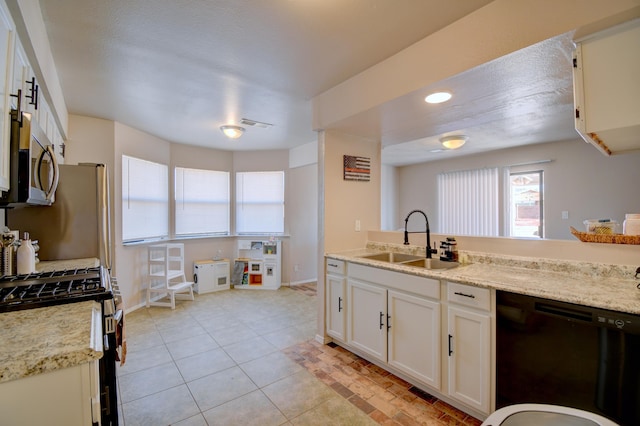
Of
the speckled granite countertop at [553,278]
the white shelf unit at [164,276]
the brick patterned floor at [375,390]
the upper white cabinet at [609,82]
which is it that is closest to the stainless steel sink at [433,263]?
the speckled granite countertop at [553,278]

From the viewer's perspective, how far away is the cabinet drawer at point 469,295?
172 cm

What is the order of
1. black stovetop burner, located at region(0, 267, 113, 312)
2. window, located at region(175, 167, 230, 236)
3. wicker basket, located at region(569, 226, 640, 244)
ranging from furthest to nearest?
1. window, located at region(175, 167, 230, 236)
2. wicker basket, located at region(569, 226, 640, 244)
3. black stovetop burner, located at region(0, 267, 113, 312)

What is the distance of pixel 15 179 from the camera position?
1317 millimetres

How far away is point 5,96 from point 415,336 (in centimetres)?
267

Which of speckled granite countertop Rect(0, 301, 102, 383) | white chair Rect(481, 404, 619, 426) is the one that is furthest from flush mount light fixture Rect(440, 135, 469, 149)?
speckled granite countertop Rect(0, 301, 102, 383)

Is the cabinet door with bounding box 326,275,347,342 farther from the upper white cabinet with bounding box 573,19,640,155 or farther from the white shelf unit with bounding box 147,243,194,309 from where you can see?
the white shelf unit with bounding box 147,243,194,309

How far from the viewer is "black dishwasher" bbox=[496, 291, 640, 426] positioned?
1.29 meters

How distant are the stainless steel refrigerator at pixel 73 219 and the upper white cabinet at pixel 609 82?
339cm

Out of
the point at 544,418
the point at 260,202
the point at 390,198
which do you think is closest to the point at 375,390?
the point at 544,418

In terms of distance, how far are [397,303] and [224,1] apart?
2287mm

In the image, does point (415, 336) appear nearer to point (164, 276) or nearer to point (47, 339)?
point (47, 339)

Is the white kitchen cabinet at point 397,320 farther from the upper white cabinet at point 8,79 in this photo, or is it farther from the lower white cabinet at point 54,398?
the upper white cabinet at point 8,79

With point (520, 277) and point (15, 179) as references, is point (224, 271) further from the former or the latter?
point (520, 277)

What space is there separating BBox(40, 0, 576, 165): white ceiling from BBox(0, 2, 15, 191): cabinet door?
0.49 metres
